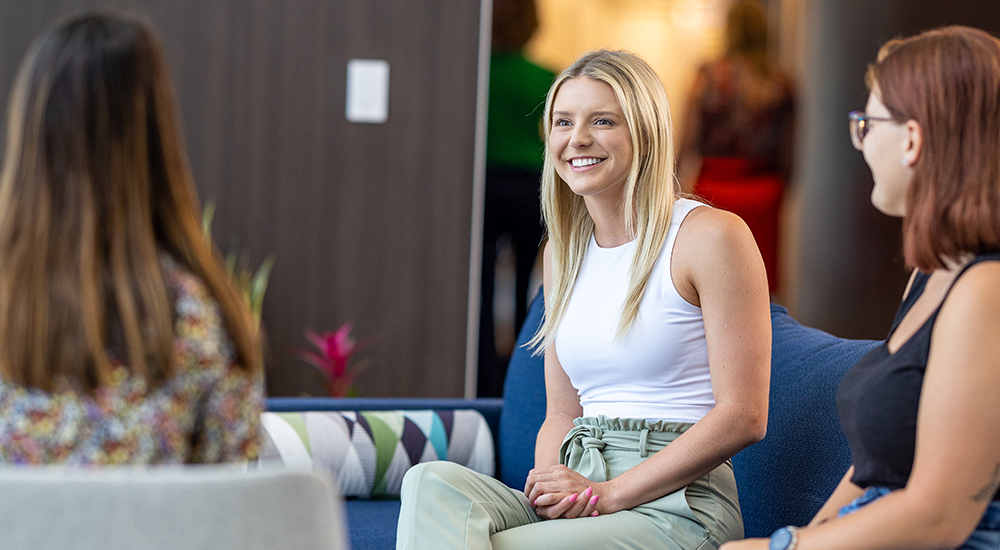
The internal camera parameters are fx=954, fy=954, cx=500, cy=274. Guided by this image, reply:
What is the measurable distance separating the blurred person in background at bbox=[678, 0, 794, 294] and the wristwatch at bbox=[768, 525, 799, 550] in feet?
11.7

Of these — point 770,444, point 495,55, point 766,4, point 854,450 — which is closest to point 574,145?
point 770,444

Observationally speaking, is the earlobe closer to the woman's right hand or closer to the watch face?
the watch face

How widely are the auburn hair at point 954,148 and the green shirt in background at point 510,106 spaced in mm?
2645

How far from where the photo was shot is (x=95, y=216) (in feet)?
2.97

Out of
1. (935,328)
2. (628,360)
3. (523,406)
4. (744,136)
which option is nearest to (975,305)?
(935,328)

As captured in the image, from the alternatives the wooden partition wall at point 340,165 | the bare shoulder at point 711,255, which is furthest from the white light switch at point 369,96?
the bare shoulder at point 711,255

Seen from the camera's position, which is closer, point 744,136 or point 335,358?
point 335,358

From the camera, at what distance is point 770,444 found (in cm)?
172

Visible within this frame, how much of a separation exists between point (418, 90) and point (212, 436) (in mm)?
2622

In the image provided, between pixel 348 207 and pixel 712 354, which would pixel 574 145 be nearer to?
pixel 712 354

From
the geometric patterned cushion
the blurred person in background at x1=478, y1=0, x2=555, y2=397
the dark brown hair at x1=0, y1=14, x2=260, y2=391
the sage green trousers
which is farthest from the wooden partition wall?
the dark brown hair at x1=0, y1=14, x2=260, y2=391

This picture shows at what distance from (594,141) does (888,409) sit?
778 millimetres

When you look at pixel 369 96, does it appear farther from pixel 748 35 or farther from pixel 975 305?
pixel 975 305

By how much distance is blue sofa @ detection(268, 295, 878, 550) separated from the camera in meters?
1.57
